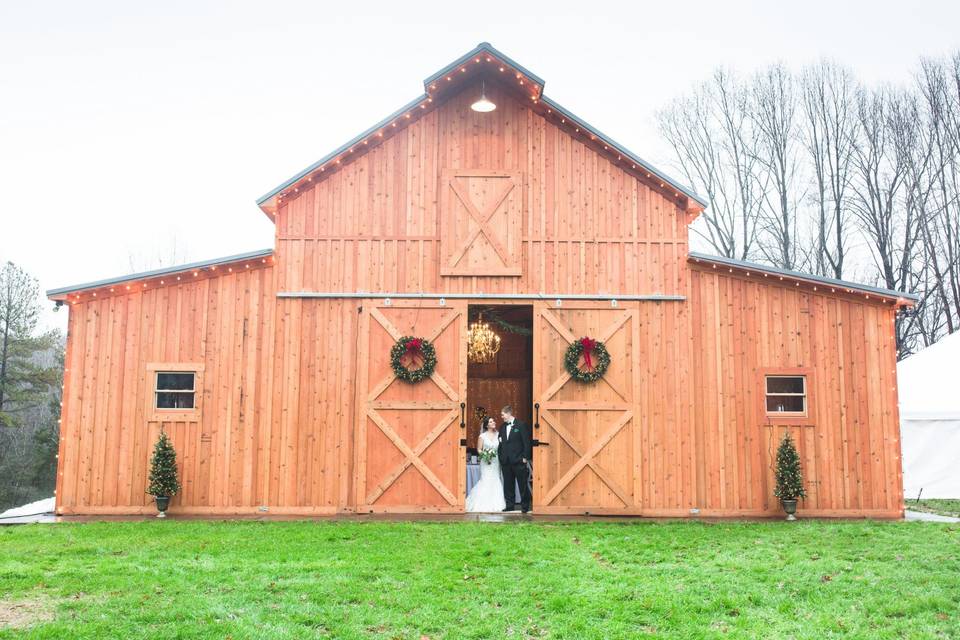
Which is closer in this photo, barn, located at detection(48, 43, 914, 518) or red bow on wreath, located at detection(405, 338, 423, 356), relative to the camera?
barn, located at detection(48, 43, 914, 518)

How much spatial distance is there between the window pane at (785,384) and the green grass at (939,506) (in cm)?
318

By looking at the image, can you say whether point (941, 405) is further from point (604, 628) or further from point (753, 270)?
point (604, 628)

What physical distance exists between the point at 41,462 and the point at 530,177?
2643 cm

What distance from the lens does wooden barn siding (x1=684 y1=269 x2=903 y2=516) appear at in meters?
12.6

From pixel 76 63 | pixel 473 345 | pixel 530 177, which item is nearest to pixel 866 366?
pixel 530 177

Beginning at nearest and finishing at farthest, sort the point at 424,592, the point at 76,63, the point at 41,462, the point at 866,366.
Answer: the point at 424,592, the point at 866,366, the point at 76,63, the point at 41,462

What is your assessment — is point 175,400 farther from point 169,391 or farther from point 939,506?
point 939,506

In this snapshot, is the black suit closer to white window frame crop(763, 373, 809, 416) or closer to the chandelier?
white window frame crop(763, 373, 809, 416)

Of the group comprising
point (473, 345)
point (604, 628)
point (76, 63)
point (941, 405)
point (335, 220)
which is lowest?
point (604, 628)

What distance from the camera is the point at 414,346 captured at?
12789 mm

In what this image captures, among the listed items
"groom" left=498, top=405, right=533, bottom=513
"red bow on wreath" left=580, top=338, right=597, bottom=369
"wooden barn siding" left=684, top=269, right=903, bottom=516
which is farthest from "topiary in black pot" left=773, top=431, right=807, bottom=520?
"groom" left=498, top=405, right=533, bottom=513

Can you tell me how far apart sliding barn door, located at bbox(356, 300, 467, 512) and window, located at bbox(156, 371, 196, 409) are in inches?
102

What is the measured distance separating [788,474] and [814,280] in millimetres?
2942

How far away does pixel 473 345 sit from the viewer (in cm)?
1744
